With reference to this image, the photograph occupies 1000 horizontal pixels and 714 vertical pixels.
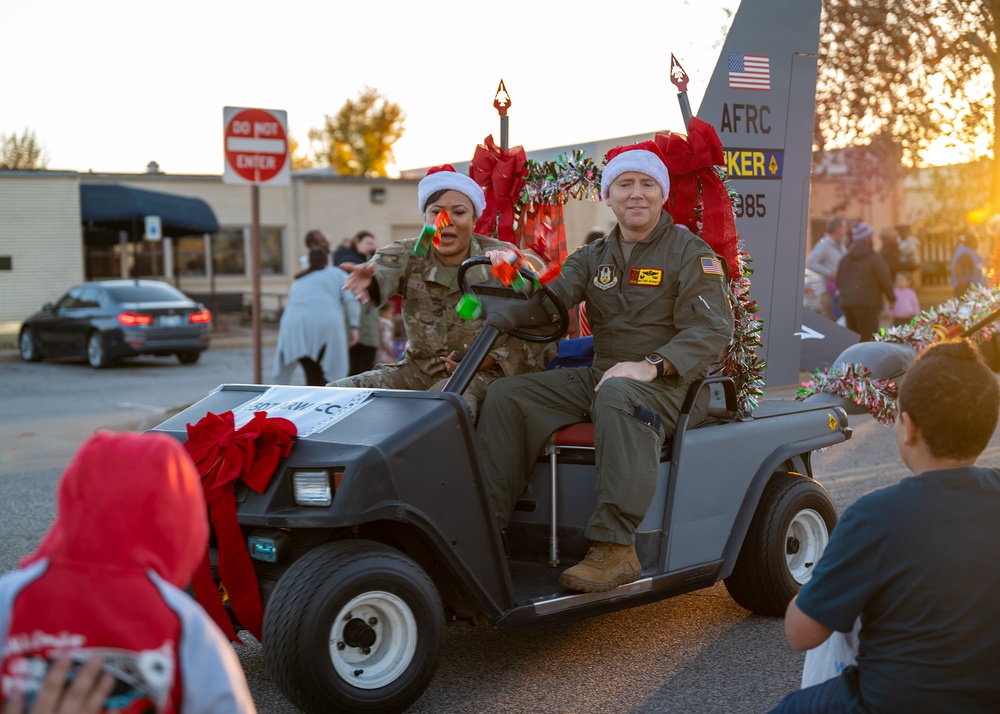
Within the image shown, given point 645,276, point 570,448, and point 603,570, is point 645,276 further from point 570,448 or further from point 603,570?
point 603,570

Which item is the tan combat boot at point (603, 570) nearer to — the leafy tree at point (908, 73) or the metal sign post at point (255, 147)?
the metal sign post at point (255, 147)

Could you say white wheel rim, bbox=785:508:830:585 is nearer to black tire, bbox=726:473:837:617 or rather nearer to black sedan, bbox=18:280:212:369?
black tire, bbox=726:473:837:617

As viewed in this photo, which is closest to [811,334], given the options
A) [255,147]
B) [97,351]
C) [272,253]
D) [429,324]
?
[255,147]

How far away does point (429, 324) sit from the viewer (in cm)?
534

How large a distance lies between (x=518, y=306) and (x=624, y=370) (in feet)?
1.72

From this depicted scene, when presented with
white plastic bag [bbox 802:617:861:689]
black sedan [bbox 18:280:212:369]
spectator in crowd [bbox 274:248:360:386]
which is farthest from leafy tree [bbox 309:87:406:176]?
white plastic bag [bbox 802:617:861:689]

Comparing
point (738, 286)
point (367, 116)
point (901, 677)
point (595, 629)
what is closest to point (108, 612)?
point (901, 677)

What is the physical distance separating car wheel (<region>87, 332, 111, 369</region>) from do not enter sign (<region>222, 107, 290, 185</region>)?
9.50 m

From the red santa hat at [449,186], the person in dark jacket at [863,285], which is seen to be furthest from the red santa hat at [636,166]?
the person in dark jacket at [863,285]

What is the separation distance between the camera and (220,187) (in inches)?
1325

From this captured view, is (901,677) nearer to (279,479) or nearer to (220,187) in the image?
(279,479)

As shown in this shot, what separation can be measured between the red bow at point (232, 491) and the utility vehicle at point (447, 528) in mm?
52

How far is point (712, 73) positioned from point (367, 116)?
139ft

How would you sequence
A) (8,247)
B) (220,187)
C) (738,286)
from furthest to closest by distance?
1. (220,187)
2. (8,247)
3. (738,286)
